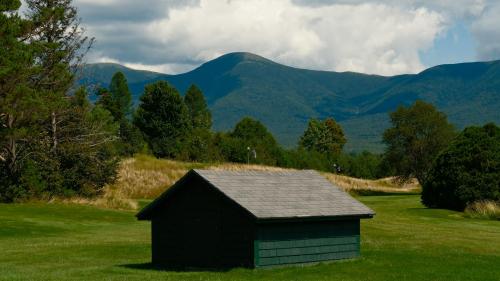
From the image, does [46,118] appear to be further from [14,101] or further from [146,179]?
[146,179]

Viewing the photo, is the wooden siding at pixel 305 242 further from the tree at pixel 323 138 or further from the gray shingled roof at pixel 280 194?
the tree at pixel 323 138

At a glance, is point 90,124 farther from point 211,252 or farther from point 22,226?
point 211,252

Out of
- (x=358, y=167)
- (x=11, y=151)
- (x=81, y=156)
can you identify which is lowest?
(x=358, y=167)

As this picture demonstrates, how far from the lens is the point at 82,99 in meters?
66.5

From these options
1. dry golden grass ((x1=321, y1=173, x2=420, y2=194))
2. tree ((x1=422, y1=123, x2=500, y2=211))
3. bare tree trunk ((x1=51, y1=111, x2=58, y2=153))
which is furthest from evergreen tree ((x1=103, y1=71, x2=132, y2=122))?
tree ((x1=422, y1=123, x2=500, y2=211))

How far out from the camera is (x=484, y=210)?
2035 inches

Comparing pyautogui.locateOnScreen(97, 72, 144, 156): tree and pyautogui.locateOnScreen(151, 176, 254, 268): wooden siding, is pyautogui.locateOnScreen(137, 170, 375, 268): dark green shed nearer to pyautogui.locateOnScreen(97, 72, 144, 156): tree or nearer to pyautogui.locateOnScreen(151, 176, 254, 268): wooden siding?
pyautogui.locateOnScreen(151, 176, 254, 268): wooden siding

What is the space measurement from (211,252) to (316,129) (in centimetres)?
14480

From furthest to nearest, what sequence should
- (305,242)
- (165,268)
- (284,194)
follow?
(284,194)
(165,268)
(305,242)

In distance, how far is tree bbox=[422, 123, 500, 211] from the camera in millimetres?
53531

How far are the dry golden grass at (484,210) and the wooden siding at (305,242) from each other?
2329cm

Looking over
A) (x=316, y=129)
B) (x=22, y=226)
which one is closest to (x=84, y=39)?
(x=22, y=226)

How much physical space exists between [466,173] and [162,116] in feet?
241

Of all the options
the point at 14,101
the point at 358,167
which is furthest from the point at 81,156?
the point at 358,167
